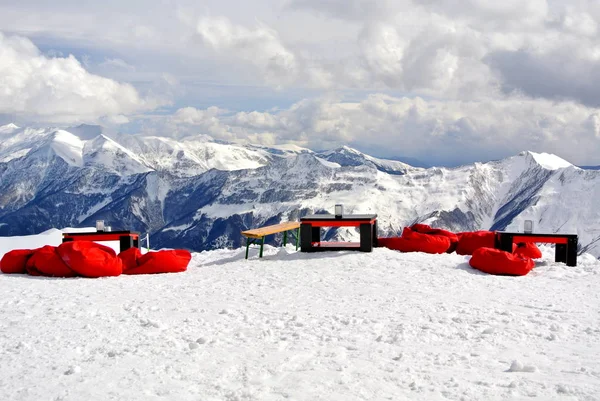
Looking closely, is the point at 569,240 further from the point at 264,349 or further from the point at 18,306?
the point at 18,306

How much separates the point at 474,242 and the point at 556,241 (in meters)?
2.52

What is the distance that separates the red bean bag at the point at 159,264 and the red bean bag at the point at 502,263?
773 centimetres

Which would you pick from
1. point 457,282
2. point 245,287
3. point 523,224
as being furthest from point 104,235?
point 523,224

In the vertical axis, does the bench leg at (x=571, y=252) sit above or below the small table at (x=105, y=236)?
below

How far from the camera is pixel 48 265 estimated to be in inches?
599

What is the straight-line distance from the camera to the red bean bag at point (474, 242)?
18.6 metres

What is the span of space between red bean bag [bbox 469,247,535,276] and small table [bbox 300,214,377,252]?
333 cm

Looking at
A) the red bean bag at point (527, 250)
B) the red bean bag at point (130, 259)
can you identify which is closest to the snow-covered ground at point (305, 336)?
the red bean bag at point (130, 259)

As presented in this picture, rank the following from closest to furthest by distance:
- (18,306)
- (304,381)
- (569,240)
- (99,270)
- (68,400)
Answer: (68,400) < (304,381) < (18,306) < (99,270) < (569,240)

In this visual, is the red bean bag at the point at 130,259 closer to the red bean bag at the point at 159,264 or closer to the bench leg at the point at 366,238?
the red bean bag at the point at 159,264

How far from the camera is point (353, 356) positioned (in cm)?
805

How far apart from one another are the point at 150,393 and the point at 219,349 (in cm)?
171

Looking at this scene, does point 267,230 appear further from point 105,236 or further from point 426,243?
point 105,236

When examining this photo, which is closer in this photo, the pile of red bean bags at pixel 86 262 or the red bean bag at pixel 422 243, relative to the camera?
the pile of red bean bags at pixel 86 262
